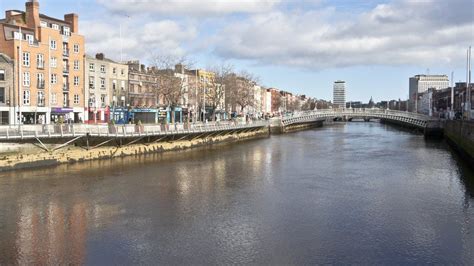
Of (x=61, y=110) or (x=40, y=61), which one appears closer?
(x=40, y=61)

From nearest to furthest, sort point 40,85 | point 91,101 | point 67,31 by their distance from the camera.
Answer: point 40,85, point 67,31, point 91,101

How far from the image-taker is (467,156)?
37.7m

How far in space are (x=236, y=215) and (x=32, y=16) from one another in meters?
42.0

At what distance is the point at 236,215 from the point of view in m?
19.2

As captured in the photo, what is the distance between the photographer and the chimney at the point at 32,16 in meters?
51.3

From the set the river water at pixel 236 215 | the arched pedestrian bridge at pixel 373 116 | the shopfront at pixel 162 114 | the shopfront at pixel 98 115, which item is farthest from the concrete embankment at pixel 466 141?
the shopfront at pixel 98 115

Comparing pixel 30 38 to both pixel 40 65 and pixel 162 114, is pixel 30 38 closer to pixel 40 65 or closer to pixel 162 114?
pixel 40 65

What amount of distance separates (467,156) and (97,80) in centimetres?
4395

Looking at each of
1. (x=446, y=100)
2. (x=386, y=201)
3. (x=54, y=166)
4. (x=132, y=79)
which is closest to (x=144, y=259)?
(x=386, y=201)

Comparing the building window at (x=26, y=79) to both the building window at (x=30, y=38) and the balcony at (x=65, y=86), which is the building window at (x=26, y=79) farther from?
the balcony at (x=65, y=86)

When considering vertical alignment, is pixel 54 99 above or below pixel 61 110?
above

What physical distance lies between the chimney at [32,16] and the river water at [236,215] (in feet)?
80.1

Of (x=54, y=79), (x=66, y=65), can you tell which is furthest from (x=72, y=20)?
(x=54, y=79)

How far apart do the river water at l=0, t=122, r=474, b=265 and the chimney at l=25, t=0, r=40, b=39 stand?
962 inches
